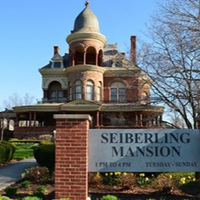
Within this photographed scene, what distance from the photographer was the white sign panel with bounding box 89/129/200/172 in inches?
270

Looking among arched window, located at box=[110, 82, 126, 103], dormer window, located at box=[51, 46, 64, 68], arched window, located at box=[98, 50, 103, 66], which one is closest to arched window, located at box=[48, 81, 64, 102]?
dormer window, located at box=[51, 46, 64, 68]

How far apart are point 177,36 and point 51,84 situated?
2987 cm

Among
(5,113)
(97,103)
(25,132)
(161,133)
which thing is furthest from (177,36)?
(5,113)

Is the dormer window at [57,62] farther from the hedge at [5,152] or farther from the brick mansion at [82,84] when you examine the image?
the hedge at [5,152]

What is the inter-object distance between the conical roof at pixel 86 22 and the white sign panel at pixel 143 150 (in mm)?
30839

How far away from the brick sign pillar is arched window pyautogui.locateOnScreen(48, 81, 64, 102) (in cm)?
3240

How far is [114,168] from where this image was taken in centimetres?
685

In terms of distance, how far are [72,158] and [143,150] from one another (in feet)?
5.52

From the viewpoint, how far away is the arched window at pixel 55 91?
127 ft

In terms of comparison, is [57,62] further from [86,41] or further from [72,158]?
[72,158]

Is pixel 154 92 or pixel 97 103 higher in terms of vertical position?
pixel 97 103

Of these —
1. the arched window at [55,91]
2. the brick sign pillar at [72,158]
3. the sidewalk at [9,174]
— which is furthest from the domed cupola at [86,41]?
the brick sign pillar at [72,158]

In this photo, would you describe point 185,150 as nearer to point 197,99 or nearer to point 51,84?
point 197,99

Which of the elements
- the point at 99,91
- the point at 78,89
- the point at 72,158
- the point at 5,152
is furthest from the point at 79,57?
the point at 72,158
